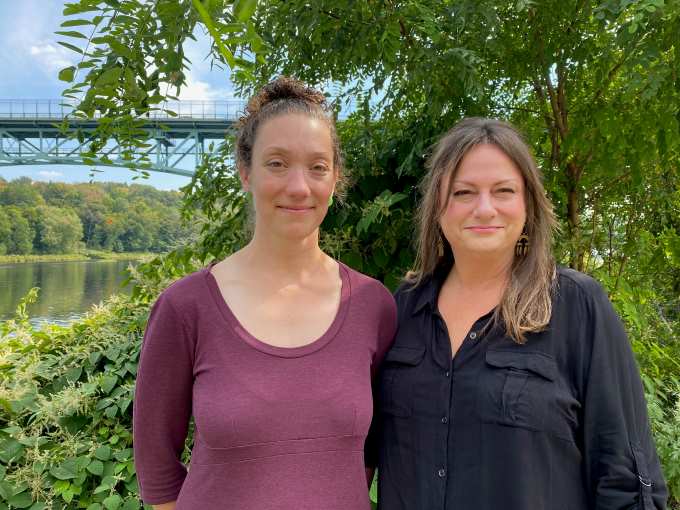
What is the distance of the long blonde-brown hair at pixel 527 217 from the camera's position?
127cm

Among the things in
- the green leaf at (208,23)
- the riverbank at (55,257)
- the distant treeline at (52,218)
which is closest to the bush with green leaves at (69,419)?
the green leaf at (208,23)

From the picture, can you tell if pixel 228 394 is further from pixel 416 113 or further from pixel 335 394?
pixel 416 113

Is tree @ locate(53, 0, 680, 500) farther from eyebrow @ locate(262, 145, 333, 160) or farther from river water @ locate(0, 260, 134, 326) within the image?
river water @ locate(0, 260, 134, 326)

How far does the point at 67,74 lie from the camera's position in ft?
4.01

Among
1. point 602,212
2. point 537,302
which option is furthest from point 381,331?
point 602,212

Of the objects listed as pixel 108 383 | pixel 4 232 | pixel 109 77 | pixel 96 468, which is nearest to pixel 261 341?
pixel 109 77

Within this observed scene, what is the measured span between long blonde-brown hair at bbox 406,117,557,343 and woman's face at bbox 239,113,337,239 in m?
0.32

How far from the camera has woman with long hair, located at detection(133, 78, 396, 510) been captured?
123 cm

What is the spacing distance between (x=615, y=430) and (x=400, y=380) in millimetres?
498

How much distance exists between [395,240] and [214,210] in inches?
44.4

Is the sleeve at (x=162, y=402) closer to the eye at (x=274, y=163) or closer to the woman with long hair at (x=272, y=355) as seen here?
the woman with long hair at (x=272, y=355)

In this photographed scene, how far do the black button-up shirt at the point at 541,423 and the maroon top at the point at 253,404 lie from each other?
0.56 feet

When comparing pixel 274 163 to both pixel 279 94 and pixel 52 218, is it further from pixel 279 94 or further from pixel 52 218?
pixel 52 218

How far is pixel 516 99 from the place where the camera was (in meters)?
2.70
